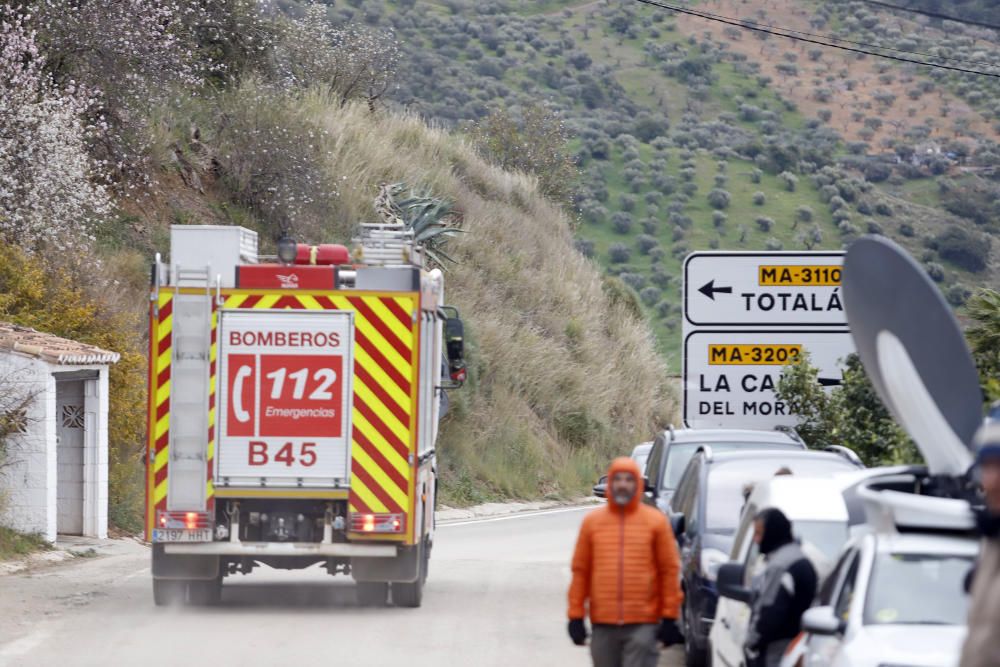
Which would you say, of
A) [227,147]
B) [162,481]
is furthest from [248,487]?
[227,147]

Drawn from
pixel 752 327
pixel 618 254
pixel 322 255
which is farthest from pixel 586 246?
pixel 322 255

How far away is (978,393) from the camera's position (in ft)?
21.5

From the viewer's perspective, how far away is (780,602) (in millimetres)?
7262

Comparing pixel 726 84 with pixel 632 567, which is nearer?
pixel 632 567

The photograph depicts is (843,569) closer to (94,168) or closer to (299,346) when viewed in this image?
(299,346)

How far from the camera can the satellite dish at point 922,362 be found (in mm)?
6488

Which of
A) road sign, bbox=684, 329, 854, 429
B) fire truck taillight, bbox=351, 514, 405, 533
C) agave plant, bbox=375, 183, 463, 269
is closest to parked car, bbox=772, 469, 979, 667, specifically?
fire truck taillight, bbox=351, 514, 405, 533

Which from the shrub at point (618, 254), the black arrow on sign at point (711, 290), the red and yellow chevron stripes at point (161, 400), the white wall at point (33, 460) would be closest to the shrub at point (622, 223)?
the shrub at point (618, 254)

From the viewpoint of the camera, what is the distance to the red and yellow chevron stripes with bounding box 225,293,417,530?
13.9m

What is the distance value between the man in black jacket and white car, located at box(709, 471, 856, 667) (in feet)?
2.02

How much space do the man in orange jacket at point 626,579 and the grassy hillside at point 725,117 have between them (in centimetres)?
4909

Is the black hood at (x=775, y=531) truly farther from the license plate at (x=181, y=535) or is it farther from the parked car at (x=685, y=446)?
the license plate at (x=181, y=535)

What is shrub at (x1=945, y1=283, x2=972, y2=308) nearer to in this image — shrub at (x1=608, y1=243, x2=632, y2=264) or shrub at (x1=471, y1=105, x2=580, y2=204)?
shrub at (x1=471, y1=105, x2=580, y2=204)

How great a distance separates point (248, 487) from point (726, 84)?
70549mm
